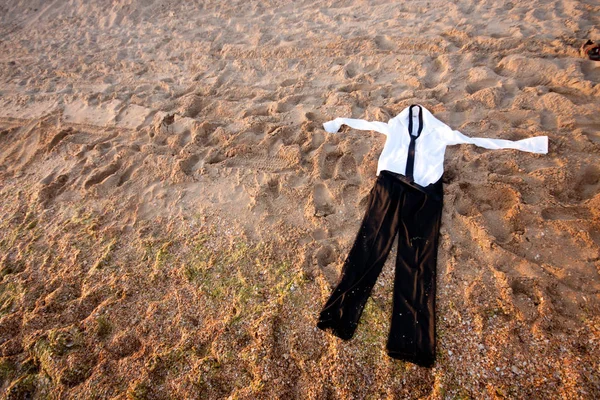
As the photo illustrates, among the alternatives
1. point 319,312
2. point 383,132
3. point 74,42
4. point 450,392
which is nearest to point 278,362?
point 319,312

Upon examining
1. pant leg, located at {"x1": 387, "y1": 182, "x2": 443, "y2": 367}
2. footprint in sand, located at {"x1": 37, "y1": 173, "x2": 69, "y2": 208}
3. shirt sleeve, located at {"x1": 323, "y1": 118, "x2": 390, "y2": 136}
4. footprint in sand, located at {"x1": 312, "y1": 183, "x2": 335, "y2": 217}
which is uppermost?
footprint in sand, located at {"x1": 37, "y1": 173, "x2": 69, "y2": 208}

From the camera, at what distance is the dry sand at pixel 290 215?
189cm

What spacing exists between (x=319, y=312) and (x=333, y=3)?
213 inches

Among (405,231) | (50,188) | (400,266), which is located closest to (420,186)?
(405,231)

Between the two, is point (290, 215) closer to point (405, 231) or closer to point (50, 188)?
point (405, 231)

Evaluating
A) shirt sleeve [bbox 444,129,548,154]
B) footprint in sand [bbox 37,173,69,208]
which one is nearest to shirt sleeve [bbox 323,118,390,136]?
shirt sleeve [bbox 444,129,548,154]

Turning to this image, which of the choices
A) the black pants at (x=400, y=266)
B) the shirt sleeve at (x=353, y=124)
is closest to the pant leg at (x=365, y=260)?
the black pants at (x=400, y=266)

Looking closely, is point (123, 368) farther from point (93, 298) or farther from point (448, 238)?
point (448, 238)

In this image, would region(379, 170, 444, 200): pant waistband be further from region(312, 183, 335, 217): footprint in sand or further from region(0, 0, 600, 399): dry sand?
region(312, 183, 335, 217): footprint in sand

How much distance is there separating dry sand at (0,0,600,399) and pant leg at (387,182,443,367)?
0.21ft

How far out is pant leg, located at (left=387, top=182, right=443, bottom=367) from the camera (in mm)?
1896

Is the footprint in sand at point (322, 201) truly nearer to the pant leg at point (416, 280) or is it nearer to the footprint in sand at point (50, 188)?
the pant leg at point (416, 280)

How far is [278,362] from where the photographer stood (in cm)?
191

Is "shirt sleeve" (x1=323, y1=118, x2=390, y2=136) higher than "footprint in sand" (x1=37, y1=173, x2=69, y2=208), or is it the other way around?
"footprint in sand" (x1=37, y1=173, x2=69, y2=208)
